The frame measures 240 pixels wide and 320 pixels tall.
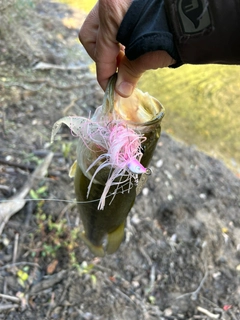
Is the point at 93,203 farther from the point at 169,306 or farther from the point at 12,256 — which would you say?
the point at 169,306

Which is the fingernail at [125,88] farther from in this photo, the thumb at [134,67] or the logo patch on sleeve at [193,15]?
the logo patch on sleeve at [193,15]

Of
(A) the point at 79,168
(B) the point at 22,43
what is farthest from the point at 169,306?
(B) the point at 22,43

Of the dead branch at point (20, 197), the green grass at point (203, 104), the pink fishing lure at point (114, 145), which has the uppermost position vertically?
the pink fishing lure at point (114, 145)

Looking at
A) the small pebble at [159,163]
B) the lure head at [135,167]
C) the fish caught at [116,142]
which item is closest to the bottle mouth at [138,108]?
the fish caught at [116,142]

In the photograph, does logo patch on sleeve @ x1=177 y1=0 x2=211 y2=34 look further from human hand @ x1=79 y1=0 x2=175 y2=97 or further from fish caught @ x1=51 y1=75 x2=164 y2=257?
fish caught @ x1=51 y1=75 x2=164 y2=257

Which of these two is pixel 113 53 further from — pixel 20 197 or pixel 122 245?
Result: pixel 122 245

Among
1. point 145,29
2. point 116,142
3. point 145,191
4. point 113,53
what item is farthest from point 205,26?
point 145,191
